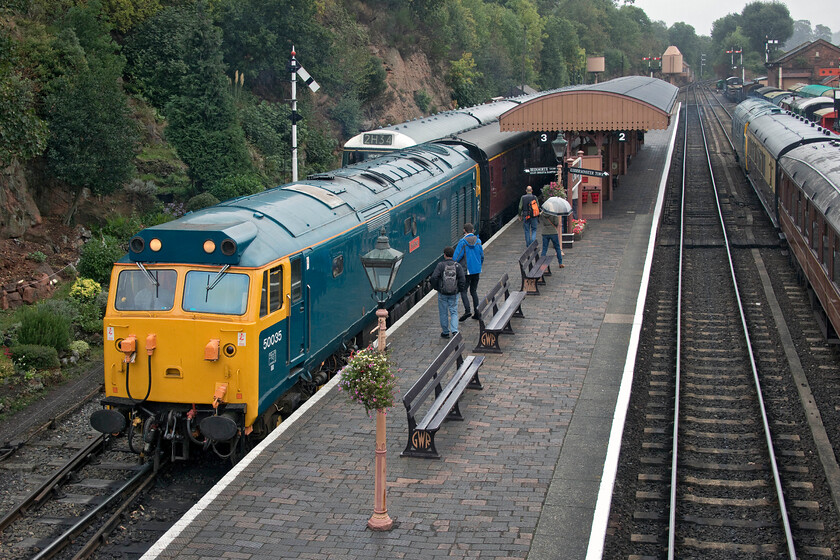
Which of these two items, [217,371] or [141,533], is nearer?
[141,533]

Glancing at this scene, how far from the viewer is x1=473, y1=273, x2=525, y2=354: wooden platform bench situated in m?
15.1

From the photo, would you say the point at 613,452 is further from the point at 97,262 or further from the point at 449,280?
the point at 97,262

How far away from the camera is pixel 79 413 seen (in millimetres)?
14109

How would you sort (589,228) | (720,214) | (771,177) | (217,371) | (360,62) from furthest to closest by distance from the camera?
(360,62) → (720,214) → (771,177) → (589,228) → (217,371)

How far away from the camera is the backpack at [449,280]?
15.0 meters

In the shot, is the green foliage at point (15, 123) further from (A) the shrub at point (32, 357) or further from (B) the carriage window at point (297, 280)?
(B) the carriage window at point (297, 280)

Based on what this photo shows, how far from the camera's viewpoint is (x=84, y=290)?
62.6ft

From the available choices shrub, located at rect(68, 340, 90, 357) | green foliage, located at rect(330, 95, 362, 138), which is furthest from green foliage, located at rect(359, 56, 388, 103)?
shrub, located at rect(68, 340, 90, 357)

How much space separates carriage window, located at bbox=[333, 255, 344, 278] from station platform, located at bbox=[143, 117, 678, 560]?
174cm

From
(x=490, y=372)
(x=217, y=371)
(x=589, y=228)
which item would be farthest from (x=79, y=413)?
(x=589, y=228)

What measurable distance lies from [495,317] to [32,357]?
27.0 feet

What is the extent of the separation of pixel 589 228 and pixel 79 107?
14.5 metres

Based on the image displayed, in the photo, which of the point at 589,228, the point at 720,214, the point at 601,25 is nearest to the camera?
the point at 589,228

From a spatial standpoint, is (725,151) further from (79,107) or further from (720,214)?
(79,107)
